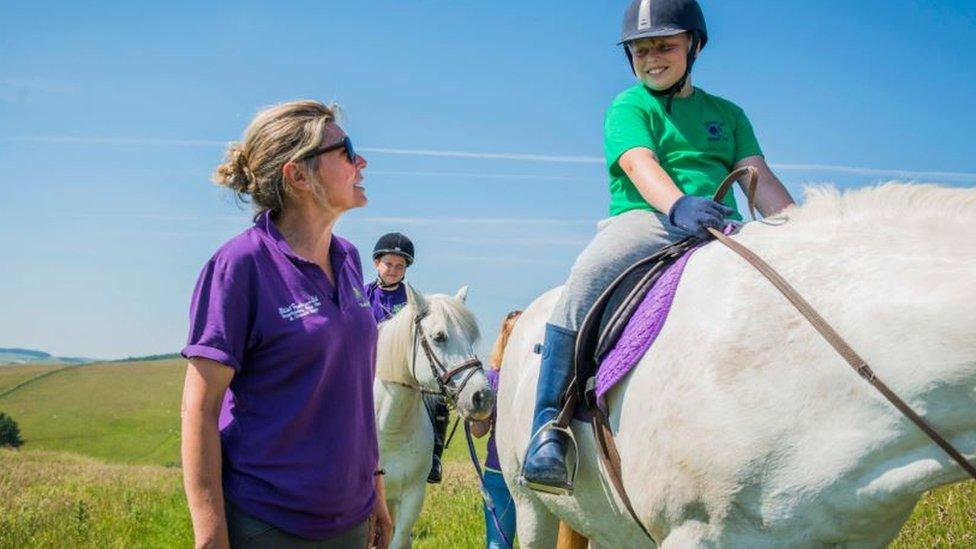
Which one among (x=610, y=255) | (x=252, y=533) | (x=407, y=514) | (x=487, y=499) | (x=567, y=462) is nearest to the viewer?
(x=252, y=533)

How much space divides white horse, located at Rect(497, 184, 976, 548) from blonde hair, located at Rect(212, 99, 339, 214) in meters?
1.44

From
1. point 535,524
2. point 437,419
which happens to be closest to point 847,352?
point 535,524

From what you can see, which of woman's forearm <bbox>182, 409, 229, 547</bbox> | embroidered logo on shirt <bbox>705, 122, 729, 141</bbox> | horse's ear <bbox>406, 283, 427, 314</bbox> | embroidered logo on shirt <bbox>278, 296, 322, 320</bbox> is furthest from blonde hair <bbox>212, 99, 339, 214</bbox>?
horse's ear <bbox>406, 283, 427, 314</bbox>

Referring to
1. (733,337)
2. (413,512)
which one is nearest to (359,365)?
(733,337)

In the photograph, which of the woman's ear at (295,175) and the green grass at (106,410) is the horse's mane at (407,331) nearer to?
the woman's ear at (295,175)

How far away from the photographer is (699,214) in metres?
3.27

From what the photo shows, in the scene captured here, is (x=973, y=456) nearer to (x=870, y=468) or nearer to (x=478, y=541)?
(x=870, y=468)

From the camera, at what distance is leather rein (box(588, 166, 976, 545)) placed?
95.9 inches

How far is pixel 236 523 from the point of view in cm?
273

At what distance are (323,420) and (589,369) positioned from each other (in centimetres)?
129

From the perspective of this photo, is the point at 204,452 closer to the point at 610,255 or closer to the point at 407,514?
the point at 610,255

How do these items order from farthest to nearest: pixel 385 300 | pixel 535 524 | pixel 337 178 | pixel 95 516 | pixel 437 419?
pixel 95 516 → pixel 385 300 → pixel 437 419 → pixel 535 524 → pixel 337 178

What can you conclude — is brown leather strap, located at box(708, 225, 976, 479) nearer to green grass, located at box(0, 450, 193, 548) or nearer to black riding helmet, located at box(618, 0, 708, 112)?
black riding helmet, located at box(618, 0, 708, 112)

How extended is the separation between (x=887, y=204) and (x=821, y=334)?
22.0 inches
